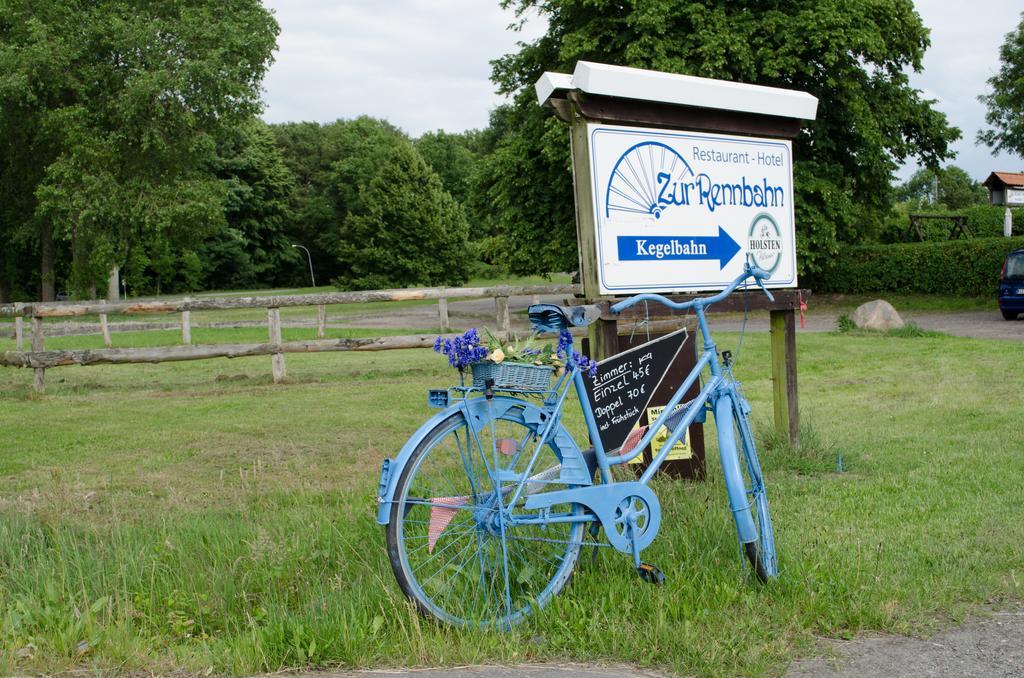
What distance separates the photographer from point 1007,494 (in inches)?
230

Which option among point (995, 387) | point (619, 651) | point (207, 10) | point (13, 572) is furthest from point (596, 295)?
point (207, 10)

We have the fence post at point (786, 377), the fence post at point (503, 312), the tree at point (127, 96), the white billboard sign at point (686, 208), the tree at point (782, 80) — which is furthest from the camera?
the tree at point (127, 96)

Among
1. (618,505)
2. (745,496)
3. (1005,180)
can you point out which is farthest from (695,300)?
(1005,180)

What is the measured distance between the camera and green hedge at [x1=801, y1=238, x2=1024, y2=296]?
1133 inches

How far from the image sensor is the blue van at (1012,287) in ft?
75.2

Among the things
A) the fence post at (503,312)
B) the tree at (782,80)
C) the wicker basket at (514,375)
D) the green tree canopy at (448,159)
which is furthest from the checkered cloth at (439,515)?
the green tree canopy at (448,159)

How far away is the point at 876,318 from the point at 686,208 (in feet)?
51.4

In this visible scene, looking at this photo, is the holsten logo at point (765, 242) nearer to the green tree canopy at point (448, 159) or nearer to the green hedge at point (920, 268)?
the green hedge at point (920, 268)

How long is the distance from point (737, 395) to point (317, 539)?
7.00 feet

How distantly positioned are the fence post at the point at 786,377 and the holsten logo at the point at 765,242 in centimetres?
55

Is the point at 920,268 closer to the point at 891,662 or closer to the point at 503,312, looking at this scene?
the point at 503,312

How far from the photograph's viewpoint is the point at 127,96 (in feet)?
124

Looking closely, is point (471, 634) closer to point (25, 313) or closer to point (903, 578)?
point (903, 578)

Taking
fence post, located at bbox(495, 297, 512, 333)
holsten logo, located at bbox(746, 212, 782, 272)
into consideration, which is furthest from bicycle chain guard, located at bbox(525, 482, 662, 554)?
fence post, located at bbox(495, 297, 512, 333)
